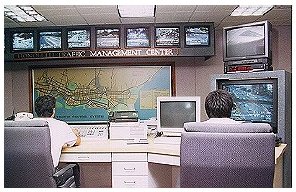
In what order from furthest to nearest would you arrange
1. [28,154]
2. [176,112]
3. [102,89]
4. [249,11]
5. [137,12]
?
[102,89], [249,11], [137,12], [176,112], [28,154]

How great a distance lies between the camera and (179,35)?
421cm

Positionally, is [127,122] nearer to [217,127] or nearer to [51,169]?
[51,169]

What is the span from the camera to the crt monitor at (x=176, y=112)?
116 inches

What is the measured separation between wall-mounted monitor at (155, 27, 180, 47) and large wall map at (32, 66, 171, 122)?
Answer: 1.73 feet

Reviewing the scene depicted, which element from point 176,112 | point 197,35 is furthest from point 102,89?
point 176,112

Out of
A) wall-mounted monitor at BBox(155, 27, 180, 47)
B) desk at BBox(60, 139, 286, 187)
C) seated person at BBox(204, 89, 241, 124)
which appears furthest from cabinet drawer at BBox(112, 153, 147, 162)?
wall-mounted monitor at BBox(155, 27, 180, 47)

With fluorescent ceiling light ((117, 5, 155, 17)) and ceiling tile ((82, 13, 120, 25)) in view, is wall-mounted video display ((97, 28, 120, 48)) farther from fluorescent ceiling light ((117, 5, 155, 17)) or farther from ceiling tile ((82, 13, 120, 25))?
fluorescent ceiling light ((117, 5, 155, 17))

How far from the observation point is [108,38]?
4.24m

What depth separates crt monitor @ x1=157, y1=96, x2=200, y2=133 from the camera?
2941 millimetres

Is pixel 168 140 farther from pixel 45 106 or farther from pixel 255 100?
pixel 45 106

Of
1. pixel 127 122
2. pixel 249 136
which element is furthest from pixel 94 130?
pixel 249 136

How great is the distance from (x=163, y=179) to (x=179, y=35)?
1.96 m

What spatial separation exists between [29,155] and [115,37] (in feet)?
7.35

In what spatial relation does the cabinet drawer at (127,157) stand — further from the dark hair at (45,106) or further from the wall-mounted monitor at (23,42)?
the wall-mounted monitor at (23,42)
